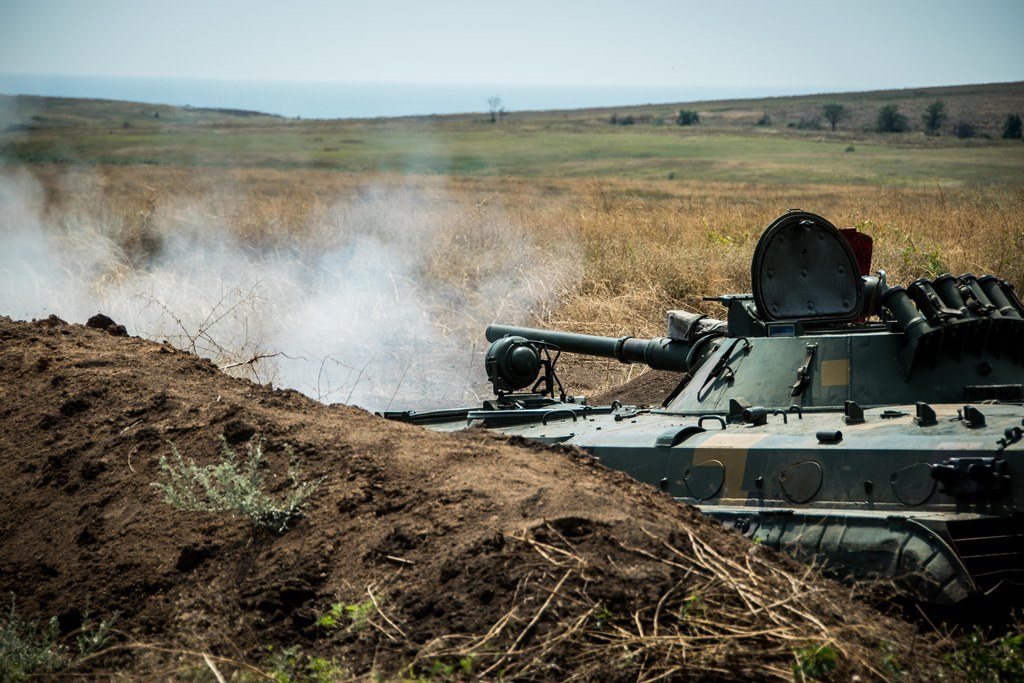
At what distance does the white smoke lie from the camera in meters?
15.9

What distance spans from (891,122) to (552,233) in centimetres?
3916

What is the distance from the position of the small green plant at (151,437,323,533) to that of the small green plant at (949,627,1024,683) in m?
2.93

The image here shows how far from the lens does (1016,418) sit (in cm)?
699

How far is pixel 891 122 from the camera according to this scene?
54906 mm

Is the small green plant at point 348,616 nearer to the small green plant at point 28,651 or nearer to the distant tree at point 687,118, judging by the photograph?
the small green plant at point 28,651

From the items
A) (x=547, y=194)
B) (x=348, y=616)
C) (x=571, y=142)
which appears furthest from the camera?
(x=571, y=142)

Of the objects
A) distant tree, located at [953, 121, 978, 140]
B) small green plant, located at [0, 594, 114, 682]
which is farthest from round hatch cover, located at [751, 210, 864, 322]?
distant tree, located at [953, 121, 978, 140]

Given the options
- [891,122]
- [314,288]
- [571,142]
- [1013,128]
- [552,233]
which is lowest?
[314,288]

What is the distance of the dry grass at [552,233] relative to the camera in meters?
16.7

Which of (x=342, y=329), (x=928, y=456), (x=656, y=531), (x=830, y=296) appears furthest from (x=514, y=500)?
(x=342, y=329)

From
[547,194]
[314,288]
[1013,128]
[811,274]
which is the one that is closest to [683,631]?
[811,274]

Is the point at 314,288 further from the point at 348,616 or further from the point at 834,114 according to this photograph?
the point at 834,114

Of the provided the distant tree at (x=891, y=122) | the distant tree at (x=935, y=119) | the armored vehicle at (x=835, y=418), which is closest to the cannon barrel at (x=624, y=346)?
the armored vehicle at (x=835, y=418)

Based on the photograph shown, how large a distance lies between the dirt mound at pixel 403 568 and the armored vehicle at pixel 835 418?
28.5 inches
